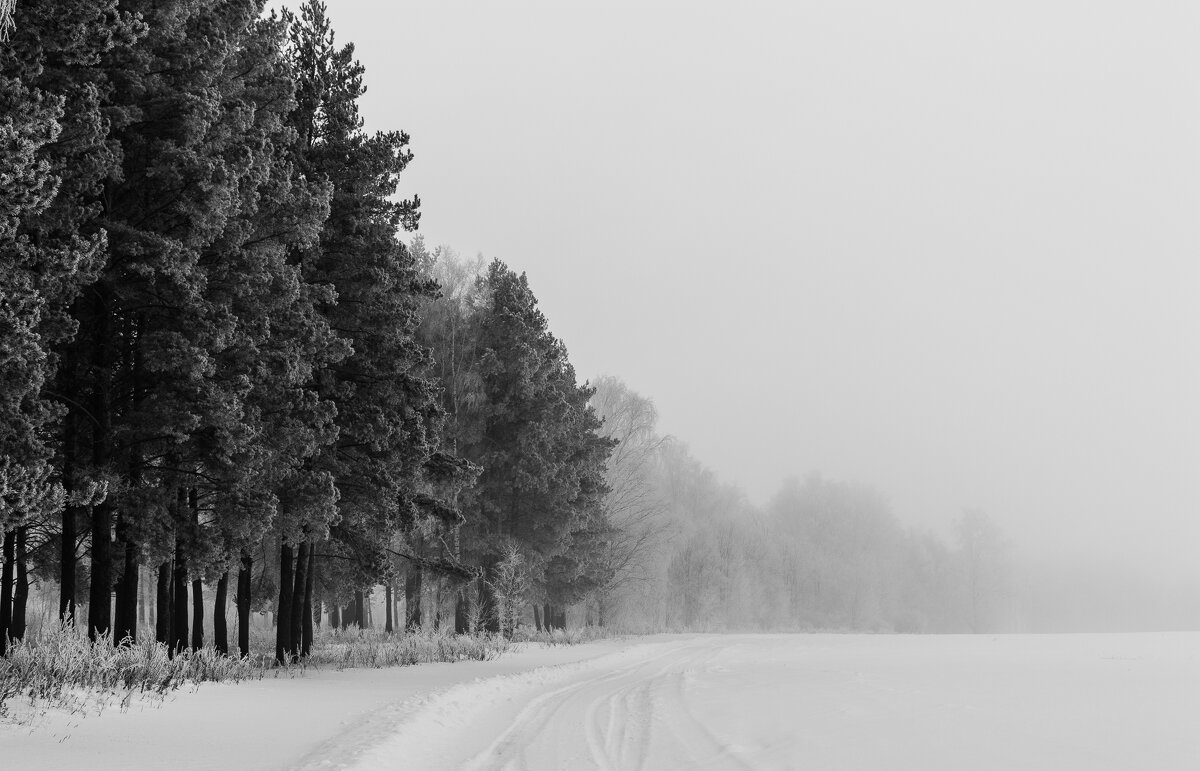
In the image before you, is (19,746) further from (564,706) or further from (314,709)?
(564,706)

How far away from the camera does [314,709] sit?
1276 centimetres

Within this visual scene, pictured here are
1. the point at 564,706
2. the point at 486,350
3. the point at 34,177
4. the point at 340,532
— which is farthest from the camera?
the point at 486,350

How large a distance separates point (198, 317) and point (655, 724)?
1075 cm

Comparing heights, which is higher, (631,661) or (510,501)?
(510,501)

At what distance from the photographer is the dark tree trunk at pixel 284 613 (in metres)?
21.1

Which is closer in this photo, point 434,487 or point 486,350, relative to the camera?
point 434,487

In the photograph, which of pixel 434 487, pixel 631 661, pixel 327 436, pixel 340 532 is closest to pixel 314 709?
pixel 327 436

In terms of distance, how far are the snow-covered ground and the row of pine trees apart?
3.79 m

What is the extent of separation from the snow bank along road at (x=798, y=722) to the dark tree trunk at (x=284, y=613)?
6.60m

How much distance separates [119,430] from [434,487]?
11170 mm

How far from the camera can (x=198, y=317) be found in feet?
51.6

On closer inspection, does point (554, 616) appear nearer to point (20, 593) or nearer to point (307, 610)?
point (307, 610)

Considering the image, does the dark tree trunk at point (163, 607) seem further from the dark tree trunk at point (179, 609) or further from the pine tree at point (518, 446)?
the pine tree at point (518, 446)

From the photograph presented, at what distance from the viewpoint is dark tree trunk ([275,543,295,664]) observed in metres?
21.1
